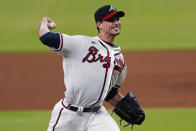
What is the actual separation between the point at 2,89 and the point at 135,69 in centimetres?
375

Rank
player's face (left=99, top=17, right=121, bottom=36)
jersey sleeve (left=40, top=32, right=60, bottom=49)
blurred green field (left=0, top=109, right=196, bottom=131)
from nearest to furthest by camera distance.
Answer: jersey sleeve (left=40, top=32, right=60, bottom=49) < player's face (left=99, top=17, right=121, bottom=36) < blurred green field (left=0, top=109, right=196, bottom=131)

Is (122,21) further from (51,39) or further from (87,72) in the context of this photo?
(51,39)

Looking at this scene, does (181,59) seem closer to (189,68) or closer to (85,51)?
(189,68)

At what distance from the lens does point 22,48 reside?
15.6 m

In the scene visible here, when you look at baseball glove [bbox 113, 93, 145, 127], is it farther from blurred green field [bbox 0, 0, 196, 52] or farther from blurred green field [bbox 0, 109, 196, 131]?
blurred green field [bbox 0, 0, 196, 52]

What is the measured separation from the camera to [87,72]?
194 inches

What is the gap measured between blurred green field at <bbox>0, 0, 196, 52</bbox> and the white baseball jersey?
33.9 ft

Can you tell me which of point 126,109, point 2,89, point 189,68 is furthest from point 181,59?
point 126,109

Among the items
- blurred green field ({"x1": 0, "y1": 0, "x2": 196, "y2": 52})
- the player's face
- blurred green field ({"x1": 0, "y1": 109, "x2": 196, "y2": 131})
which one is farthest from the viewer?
blurred green field ({"x1": 0, "y1": 0, "x2": 196, "y2": 52})

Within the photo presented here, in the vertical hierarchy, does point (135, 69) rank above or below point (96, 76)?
below

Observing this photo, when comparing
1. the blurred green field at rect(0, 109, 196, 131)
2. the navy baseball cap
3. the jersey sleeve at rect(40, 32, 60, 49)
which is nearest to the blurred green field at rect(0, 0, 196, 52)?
the blurred green field at rect(0, 109, 196, 131)

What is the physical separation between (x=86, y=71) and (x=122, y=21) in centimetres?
1324

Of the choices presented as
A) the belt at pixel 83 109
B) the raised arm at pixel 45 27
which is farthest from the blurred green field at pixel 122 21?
the raised arm at pixel 45 27

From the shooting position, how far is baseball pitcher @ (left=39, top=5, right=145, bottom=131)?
4895mm
